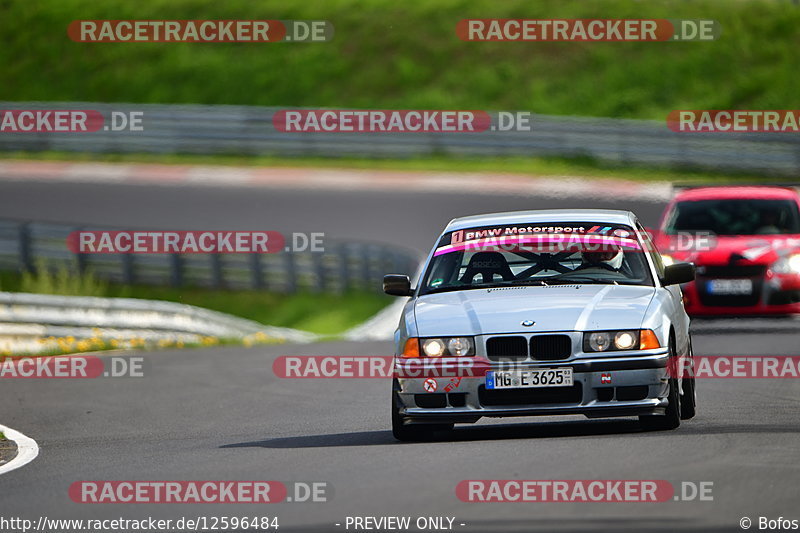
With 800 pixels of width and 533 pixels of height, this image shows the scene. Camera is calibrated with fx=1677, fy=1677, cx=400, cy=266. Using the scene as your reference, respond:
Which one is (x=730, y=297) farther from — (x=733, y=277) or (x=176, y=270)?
(x=176, y=270)

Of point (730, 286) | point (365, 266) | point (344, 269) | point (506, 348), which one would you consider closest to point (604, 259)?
point (506, 348)

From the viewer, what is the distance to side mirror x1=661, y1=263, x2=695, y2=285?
446 inches

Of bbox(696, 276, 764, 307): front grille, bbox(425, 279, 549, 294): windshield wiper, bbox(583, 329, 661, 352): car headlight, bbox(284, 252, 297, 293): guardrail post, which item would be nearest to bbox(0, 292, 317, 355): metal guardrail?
bbox(284, 252, 297, 293): guardrail post

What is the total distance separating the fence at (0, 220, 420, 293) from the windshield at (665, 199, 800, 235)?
35.3 feet

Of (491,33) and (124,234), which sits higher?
(491,33)

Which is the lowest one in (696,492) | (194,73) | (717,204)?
(696,492)

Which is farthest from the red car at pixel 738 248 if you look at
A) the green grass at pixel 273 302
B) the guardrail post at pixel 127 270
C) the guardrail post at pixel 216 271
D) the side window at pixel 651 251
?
the guardrail post at pixel 127 270

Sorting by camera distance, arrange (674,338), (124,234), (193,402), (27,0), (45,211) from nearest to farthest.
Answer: (674,338) → (193,402) → (124,234) → (45,211) → (27,0)

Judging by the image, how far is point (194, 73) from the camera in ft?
175

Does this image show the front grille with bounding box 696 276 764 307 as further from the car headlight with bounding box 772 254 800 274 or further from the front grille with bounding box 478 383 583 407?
the front grille with bounding box 478 383 583 407

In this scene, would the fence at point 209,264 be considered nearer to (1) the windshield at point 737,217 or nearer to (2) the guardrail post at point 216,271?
(2) the guardrail post at point 216,271

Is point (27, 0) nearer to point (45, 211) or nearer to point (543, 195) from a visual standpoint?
point (45, 211)

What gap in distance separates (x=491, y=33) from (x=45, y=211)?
70.2 feet

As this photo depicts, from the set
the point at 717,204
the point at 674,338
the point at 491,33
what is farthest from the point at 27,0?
the point at 674,338
